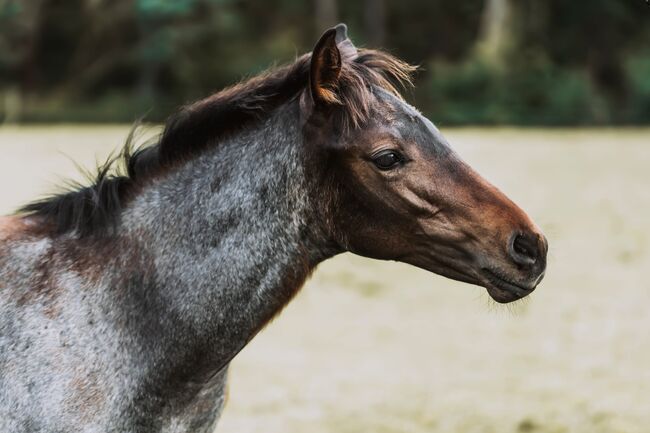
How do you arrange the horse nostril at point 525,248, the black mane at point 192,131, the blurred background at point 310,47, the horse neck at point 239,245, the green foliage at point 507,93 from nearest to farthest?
the horse nostril at point 525,248, the horse neck at point 239,245, the black mane at point 192,131, the green foliage at point 507,93, the blurred background at point 310,47

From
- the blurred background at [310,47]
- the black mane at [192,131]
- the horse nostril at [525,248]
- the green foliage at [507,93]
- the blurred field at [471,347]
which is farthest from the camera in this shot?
the blurred background at [310,47]

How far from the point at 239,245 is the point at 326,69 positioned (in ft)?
2.15

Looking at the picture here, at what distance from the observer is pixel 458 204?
2.84m

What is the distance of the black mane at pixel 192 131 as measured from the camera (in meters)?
3.07

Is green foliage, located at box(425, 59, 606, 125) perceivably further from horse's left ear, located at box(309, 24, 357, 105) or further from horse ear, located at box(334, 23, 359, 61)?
horse's left ear, located at box(309, 24, 357, 105)

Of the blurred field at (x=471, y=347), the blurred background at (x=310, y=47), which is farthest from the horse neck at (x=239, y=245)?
the blurred background at (x=310, y=47)

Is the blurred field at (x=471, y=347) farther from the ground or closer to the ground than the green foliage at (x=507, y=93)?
closer to the ground

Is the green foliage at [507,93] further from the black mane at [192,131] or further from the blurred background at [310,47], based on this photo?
the black mane at [192,131]

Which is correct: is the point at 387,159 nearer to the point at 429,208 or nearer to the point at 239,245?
the point at 429,208

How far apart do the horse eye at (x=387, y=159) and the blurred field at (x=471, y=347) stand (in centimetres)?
75

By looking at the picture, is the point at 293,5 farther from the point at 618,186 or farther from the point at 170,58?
the point at 618,186

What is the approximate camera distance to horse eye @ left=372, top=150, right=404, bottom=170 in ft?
9.34

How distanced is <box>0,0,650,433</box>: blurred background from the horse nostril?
1.61 ft

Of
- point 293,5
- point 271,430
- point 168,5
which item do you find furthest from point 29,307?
point 293,5
